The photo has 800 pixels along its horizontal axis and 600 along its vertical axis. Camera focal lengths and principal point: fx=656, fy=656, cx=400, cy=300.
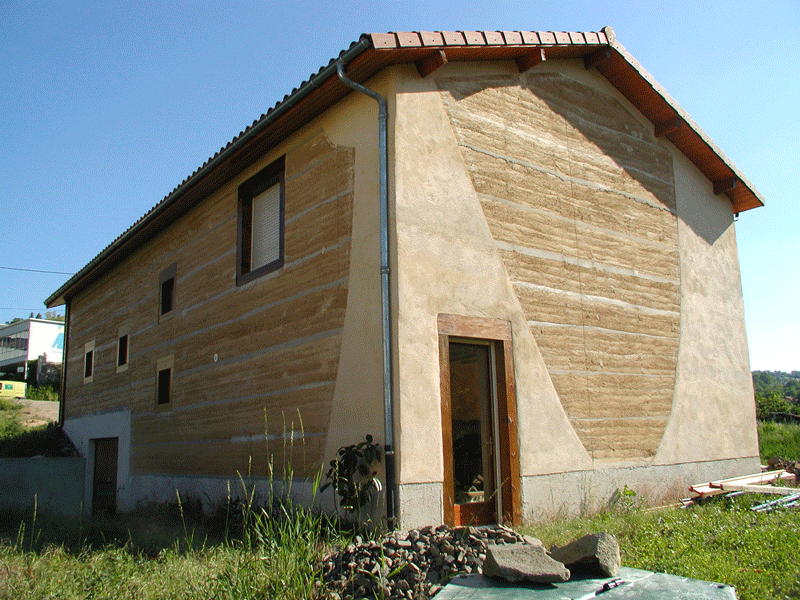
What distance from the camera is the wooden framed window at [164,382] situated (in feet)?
38.4

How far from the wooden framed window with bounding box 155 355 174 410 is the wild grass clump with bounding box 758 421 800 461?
38.5ft

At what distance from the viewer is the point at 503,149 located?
27.9 feet

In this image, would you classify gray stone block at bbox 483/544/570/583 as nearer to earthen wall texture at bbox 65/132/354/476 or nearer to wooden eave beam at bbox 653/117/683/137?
earthen wall texture at bbox 65/132/354/476

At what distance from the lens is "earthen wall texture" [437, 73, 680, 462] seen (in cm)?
829

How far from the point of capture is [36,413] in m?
22.8

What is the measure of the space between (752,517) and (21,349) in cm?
5147

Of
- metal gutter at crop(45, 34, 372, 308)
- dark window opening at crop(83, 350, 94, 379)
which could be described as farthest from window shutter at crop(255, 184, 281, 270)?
dark window opening at crop(83, 350, 94, 379)

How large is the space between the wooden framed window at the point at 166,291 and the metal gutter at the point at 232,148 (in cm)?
96

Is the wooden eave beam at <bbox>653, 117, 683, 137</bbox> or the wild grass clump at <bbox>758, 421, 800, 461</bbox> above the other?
the wooden eave beam at <bbox>653, 117, 683, 137</bbox>

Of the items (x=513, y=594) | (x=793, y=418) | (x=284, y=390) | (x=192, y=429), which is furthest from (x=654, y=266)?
(x=793, y=418)

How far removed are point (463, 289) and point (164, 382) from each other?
7.00 m

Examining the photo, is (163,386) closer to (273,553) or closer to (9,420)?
(273,553)

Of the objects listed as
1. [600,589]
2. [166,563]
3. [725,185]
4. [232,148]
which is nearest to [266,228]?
[232,148]

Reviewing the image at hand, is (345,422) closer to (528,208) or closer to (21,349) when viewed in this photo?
(528,208)
